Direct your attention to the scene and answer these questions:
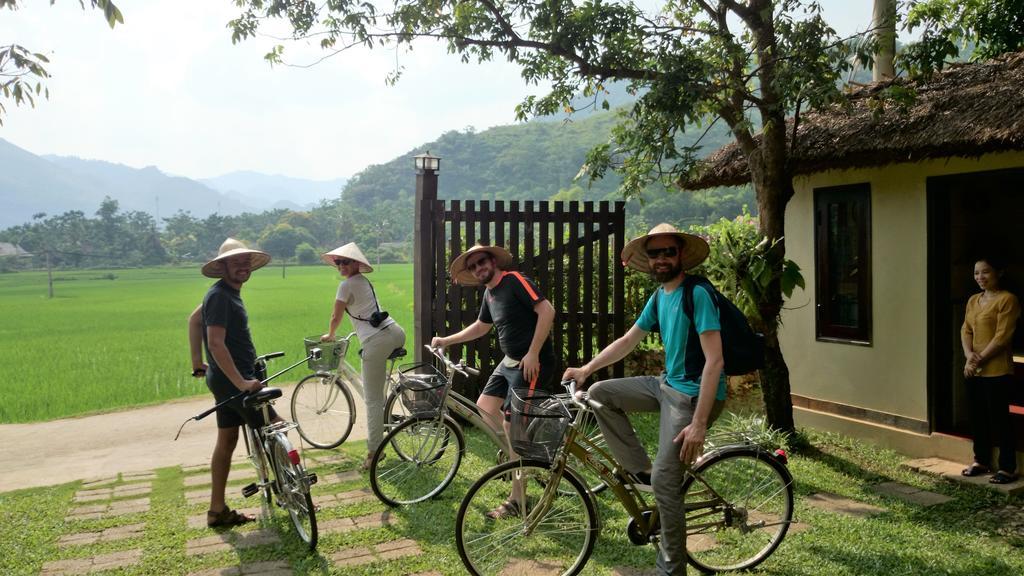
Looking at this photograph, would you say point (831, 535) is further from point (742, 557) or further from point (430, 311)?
point (430, 311)

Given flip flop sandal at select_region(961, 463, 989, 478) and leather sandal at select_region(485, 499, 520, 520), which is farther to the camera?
flip flop sandal at select_region(961, 463, 989, 478)

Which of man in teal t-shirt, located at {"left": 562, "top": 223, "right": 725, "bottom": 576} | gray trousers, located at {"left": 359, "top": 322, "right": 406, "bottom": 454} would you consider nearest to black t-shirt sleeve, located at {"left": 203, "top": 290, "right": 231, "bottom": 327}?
gray trousers, located at {"left": 359, "top": 322, "right": 406, "bottom": 454}

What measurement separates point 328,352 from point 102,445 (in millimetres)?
2985

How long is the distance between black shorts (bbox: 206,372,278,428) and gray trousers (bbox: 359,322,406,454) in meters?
1.34

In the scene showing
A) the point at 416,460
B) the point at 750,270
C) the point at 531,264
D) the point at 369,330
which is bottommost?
the point at 416,460

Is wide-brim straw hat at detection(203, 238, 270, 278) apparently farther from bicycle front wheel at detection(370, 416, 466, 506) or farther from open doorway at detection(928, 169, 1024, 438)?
open doorway at detection(928, 169, 1024, 438)

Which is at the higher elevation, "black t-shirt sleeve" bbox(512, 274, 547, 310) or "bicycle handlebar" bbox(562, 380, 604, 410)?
"black t-shirt sleeve" bbox(512, 274, 547, 310)

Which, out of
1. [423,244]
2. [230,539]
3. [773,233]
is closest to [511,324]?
[230,539]

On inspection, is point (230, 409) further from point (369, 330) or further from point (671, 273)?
point (671, 273)

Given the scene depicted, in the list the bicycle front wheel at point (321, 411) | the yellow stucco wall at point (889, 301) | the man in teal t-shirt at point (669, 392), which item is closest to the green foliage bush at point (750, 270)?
the yellow stucco wall at point (889, 301)

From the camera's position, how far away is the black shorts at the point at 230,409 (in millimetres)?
5191

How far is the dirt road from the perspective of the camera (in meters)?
7.28

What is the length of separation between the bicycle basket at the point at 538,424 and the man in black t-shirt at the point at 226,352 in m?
1.98

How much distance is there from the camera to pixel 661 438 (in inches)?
162
